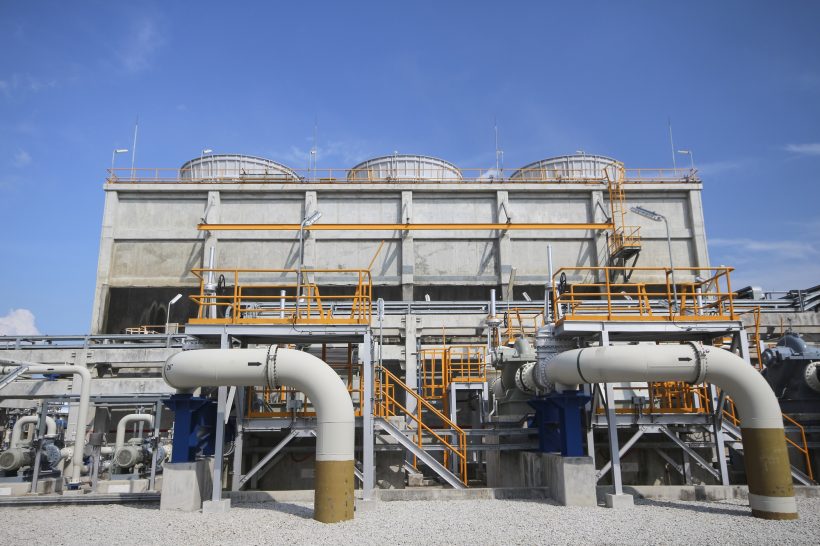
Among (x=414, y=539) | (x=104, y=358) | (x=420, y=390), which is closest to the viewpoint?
(x=414, y=539)

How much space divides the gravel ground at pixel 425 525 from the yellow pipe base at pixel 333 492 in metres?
0.19

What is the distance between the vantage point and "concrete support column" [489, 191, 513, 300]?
31422 millimetres

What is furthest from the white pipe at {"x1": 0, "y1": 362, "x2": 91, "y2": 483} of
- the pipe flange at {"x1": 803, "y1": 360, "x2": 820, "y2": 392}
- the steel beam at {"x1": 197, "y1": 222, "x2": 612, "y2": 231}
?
the pipe flange at {"x1": 803, "y1": 360, "x2": 820, "y2": 392}

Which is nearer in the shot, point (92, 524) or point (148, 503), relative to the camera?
point (92, 524)

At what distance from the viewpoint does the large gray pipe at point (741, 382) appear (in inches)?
379

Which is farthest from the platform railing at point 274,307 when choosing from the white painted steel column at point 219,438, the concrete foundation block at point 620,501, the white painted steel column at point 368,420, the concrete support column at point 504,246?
the concrete support column at point 504,246

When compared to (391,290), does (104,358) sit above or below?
below

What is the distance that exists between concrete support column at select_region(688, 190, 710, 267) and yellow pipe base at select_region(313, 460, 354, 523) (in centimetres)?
2774

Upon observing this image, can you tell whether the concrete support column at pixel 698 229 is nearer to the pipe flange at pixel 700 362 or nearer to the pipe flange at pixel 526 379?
the pipe flange at pixel 526 379

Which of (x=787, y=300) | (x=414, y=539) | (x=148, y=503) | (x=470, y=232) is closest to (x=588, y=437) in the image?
(x=414, y=539)

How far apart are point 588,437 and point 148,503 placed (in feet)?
28.9

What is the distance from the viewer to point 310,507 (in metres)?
11.0

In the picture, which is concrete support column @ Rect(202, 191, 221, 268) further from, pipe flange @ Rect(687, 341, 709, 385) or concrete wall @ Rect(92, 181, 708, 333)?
pipe flange @ Rect(687, 341, 709, 385)

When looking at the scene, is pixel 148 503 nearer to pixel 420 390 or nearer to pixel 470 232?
pixel 420 390
